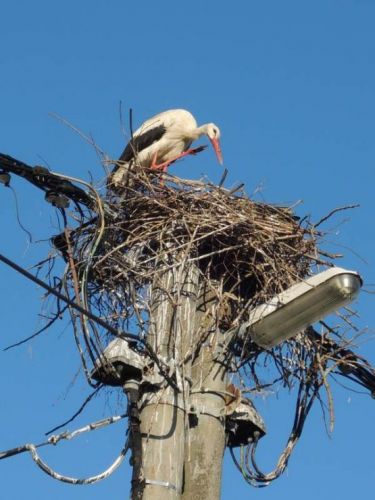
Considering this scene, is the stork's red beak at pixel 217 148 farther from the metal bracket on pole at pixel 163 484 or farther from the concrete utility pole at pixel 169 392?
the metal bracket on pole at pixel 163 484

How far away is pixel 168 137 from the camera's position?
10.5 meters

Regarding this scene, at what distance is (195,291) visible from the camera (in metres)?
5.36

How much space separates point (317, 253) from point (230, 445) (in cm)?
183

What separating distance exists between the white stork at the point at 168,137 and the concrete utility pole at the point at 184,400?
4.78 metres

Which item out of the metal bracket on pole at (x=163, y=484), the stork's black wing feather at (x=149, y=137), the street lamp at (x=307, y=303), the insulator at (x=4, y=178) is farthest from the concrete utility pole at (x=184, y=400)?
the stork's black wing feather at (x=149, y=137)

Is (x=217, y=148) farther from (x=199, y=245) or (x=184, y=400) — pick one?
(x=184, y=400)

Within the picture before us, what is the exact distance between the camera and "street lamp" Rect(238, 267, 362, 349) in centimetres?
504

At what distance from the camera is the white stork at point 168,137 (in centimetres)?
1023

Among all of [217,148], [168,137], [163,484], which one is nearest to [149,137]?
[168,137]

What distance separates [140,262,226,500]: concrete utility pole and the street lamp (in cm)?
32

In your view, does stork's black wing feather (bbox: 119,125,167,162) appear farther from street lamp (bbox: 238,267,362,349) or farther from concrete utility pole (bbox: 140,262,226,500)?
street lamp (bbox: 238,267,362,349)

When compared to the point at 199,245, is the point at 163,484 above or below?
below

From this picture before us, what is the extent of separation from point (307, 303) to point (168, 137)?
223 inches

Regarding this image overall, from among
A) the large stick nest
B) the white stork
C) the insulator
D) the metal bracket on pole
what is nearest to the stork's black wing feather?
the white stork
